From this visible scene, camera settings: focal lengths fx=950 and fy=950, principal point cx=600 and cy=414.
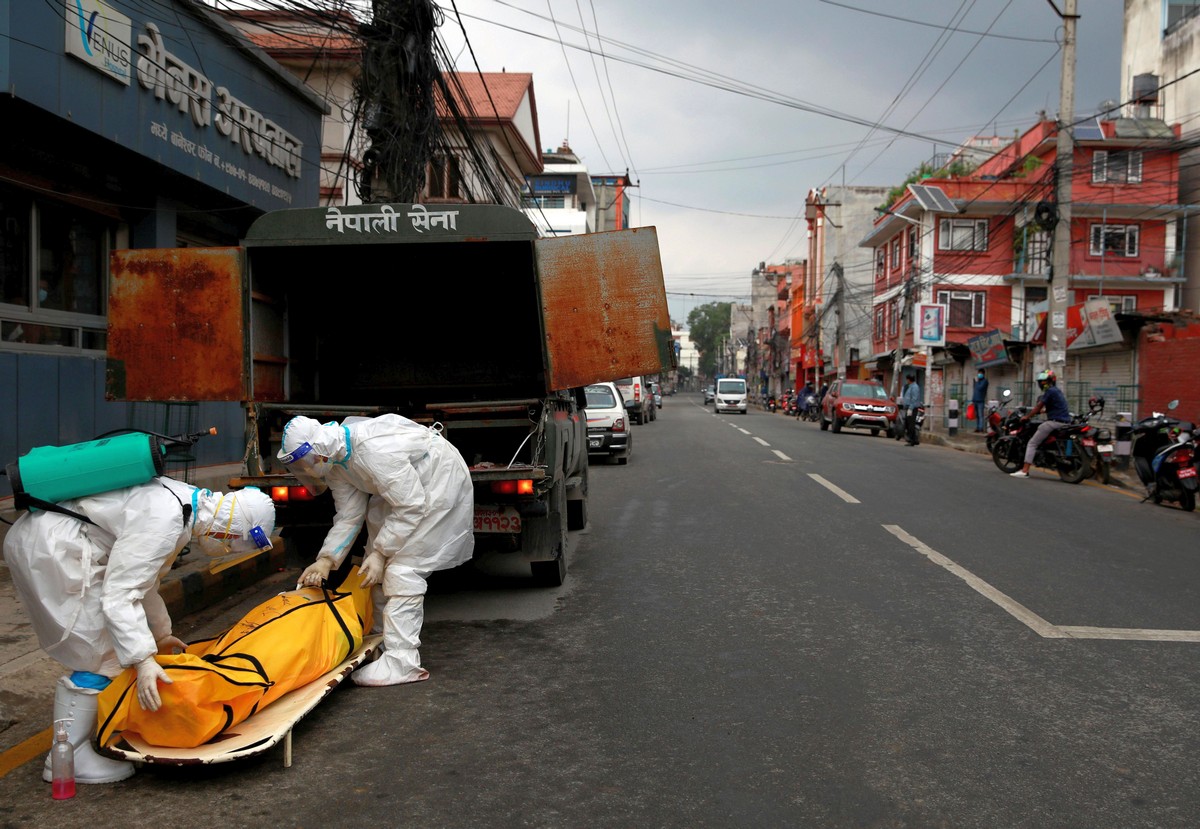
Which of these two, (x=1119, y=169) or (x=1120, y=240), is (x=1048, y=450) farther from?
(x=1119, y=169)

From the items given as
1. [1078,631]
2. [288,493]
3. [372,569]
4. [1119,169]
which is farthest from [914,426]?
[372,569]

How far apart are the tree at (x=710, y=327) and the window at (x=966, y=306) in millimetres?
A: 105483

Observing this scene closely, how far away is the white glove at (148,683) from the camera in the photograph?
3.50 meters

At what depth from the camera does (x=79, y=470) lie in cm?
346

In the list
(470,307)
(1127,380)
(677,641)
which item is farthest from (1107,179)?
(677,641)

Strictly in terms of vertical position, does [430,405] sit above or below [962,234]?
below

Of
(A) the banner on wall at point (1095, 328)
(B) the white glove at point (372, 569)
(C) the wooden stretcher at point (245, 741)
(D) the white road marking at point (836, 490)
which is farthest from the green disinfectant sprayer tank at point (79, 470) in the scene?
(A) the banner on wall at point (1095, 328)

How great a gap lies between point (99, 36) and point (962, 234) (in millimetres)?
36539

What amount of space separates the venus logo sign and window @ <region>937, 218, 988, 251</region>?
116ft

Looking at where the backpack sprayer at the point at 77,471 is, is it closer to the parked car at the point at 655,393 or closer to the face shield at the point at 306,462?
the face shield at the point at 306,462

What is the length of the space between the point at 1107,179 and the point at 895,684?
3968 cm

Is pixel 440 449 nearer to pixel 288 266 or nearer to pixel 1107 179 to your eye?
pixel 288 266

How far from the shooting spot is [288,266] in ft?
26.2

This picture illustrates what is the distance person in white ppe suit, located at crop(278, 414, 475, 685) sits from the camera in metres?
4.73
